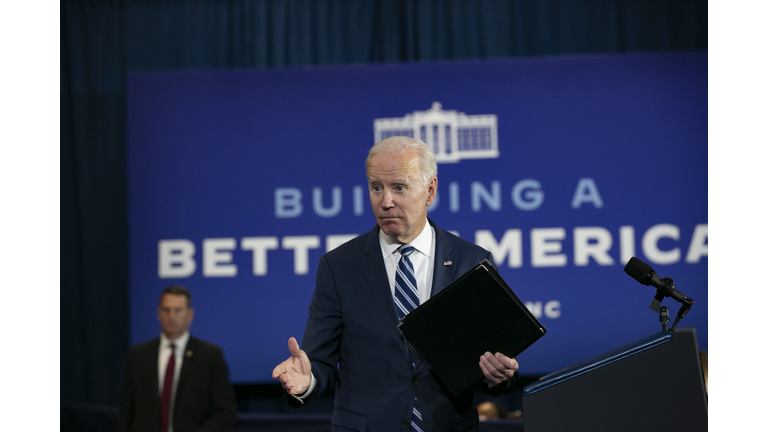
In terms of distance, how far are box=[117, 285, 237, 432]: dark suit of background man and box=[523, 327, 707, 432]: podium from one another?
300 cm

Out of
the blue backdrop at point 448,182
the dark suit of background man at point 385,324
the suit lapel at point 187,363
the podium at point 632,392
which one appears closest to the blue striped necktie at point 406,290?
the dark suit of background man at point 385,324

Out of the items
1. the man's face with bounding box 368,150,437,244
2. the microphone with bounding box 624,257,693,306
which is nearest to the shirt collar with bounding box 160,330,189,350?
the man's face with bounding box 368,150,437,244

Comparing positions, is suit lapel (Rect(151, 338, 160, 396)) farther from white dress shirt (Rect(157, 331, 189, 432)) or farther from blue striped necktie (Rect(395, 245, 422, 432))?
blue striped necktie (Rect(395, 245, 422, 432))

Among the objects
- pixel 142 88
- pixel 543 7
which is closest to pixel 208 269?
pixel 142 88

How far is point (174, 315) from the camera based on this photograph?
4.23 metres

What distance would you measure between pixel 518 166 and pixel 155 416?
286 centimetres

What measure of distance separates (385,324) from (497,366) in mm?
359

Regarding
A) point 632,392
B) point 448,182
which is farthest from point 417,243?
point 448,182

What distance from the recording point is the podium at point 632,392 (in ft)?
4.54

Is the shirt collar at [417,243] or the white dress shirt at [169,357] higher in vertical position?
the shirt collar at [417,243]

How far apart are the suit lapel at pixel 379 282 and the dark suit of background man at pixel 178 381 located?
253 cm

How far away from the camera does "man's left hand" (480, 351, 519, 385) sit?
5.36 ft

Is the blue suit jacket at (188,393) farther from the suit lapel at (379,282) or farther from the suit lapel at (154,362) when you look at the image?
the suit lapel at (379,282)

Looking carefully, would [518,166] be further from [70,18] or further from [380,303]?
[70,18]
